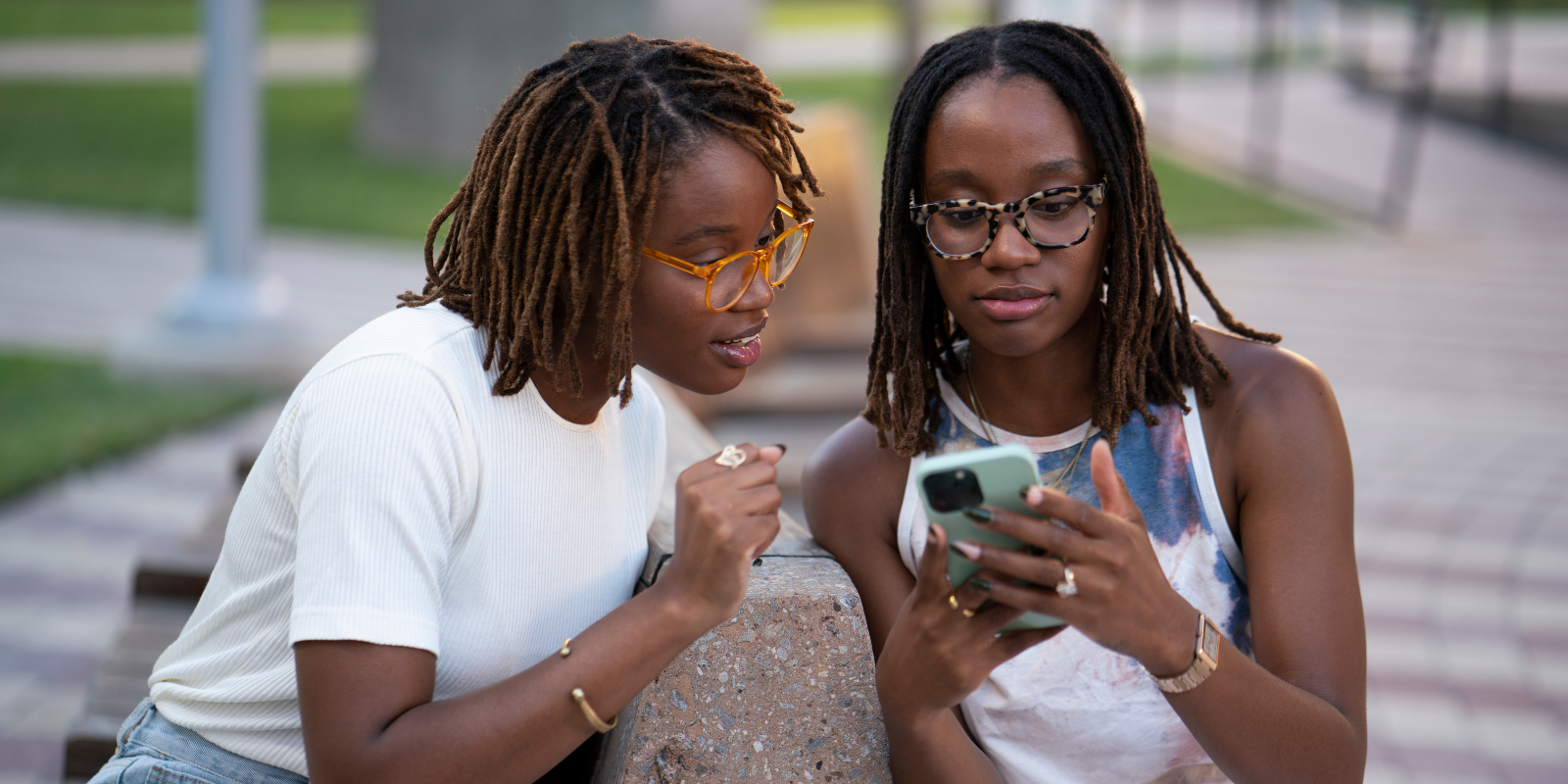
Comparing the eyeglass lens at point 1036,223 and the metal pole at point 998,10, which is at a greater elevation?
the metal pole at point 998,10

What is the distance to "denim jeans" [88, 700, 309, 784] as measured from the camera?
6.07ft

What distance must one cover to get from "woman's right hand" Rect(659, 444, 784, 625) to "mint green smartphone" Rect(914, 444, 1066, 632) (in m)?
0.20

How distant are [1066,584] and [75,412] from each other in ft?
19.0

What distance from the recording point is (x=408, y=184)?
12812mm

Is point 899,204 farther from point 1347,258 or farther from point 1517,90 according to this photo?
point 1517,90

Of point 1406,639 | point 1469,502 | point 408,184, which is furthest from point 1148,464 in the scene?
point 408,184

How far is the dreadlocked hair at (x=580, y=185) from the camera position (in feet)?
5.92

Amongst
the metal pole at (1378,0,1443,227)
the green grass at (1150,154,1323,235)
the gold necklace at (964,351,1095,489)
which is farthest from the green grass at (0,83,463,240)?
the gold necklace at (964,351,1095,489)

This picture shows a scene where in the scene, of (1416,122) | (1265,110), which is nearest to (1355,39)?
(1265,110)

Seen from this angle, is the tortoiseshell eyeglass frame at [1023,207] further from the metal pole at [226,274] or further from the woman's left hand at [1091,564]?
the metal pole at [226,274]

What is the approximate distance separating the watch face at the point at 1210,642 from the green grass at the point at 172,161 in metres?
9.44

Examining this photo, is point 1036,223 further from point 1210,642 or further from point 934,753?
point 934,753

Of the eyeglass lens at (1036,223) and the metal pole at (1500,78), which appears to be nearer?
the eyeglass lens at (1036,223)

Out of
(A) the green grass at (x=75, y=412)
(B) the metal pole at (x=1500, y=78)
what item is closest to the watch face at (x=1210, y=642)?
(A) the green grass at (x=75, y=412)
